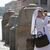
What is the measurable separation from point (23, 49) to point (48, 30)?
226 centimetres

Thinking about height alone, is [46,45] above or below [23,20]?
below

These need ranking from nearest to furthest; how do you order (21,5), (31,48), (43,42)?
(43,42)
(31,48)
(21,5)

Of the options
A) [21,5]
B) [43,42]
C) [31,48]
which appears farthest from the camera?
[21,5]

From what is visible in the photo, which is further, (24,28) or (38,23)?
(24,28)

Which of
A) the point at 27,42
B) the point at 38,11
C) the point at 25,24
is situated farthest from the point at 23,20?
the point at 38,11

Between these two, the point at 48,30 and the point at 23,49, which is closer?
the point at 48,30

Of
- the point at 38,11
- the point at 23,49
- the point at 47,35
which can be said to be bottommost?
the point at 23,49

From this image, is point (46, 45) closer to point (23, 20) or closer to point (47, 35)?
point (47, 35)

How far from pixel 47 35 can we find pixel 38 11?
0.73m

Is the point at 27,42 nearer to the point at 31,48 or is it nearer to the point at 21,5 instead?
the point at 31,48

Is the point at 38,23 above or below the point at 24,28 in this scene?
above

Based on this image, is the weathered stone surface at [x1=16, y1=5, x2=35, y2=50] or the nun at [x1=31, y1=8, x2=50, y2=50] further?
the weathered stone surface at [x1=16, y1=5, x2=35, y2=50]

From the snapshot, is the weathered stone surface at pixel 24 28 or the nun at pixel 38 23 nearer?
the nun at pixel 38 23

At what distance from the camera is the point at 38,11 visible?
715 cm
